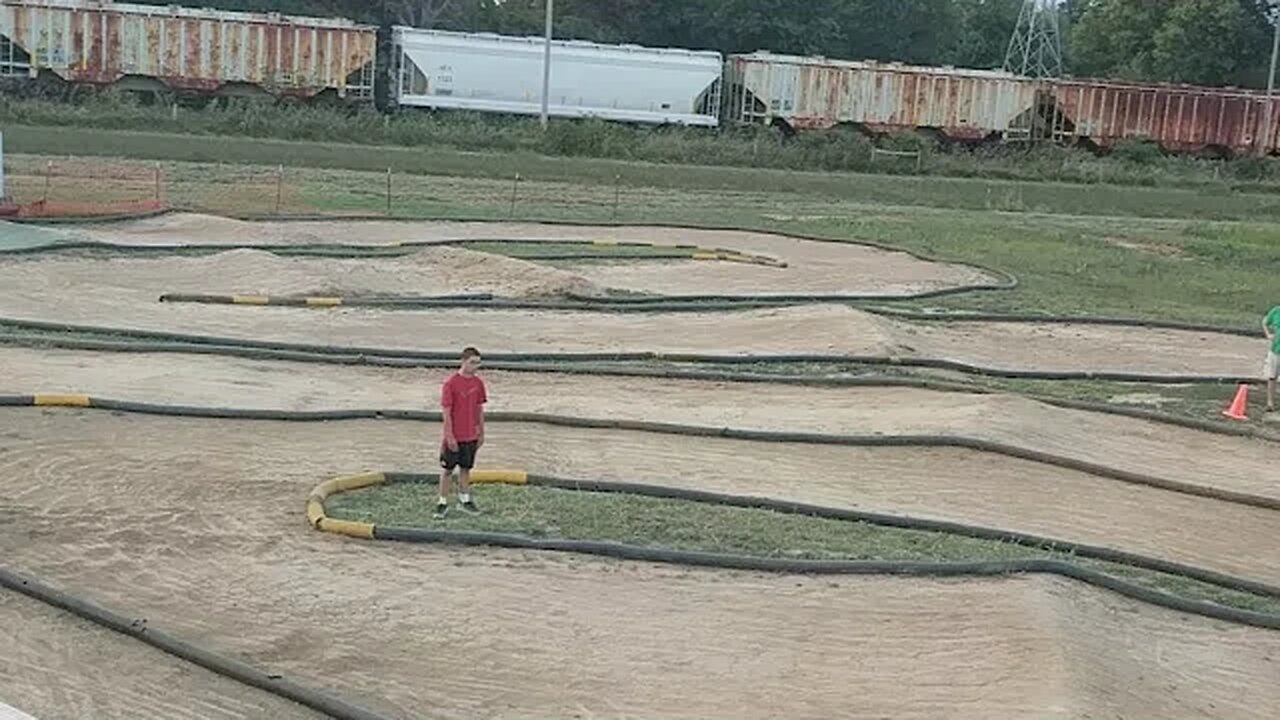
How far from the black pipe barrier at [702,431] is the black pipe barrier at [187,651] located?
18.2ft

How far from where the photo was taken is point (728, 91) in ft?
216

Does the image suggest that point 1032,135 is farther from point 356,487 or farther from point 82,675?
point 82,675

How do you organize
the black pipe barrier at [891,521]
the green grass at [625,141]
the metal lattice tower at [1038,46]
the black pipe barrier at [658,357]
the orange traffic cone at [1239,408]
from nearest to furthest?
the black pipe barrier at [891,521] → the orange traffic cone at [1239,408] → the black pipe barrier at [658,357] → the green grass at [625,141] → the metal lattice tower at [1038,46]

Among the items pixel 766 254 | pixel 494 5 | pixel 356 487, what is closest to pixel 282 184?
pixel 766 254

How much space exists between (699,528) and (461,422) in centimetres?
225

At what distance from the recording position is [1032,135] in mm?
65250

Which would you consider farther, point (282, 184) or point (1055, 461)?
point (282, 184)

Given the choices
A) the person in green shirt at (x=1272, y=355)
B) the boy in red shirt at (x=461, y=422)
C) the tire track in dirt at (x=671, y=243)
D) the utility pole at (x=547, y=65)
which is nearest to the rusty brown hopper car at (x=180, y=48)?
the utility pole at (x=547, y=65)

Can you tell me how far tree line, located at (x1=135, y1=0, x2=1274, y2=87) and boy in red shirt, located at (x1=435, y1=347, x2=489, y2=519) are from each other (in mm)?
66645

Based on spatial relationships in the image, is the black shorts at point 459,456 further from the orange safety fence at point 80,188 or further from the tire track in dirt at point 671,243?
the orange safety fence at point 80,188

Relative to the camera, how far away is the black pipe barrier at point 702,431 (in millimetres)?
16844

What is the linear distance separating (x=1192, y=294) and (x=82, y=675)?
2648 cm

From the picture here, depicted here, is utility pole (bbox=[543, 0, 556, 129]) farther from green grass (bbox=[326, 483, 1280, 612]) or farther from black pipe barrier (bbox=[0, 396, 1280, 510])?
green grass (bbox=[326, 483, 1280, 612])

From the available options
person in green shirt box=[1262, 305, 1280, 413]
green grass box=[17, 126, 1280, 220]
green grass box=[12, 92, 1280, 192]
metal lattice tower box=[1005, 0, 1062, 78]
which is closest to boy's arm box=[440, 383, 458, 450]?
person in green shirt box=[1262, 305, 1280, 413]
